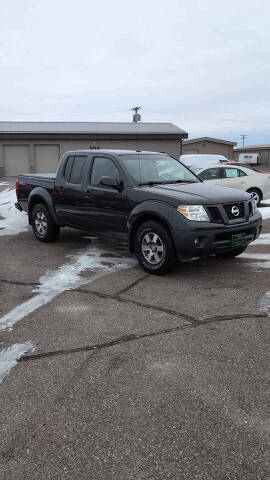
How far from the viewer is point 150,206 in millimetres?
5941

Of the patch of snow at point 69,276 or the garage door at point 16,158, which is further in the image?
the garage door at point 16,158

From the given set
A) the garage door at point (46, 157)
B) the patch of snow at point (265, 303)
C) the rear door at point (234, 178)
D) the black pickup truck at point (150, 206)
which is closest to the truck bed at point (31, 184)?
the black pickup truck at point (150, 206)

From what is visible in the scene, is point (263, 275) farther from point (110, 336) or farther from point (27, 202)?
point (27, 202)

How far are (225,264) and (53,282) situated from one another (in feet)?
8.64

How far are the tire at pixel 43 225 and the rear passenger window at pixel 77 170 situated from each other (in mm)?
1048

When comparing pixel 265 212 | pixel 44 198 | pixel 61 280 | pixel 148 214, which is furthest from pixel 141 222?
pixel 265 212

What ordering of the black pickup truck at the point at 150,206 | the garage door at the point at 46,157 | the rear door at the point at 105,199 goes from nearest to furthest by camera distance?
the black pickup truck at the point at 150,206 → the rear door at the point at 105,199 → the garage door at the point at 46,157

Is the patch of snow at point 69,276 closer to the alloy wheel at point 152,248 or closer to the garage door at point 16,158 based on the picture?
the alloy wheel at point 152,248

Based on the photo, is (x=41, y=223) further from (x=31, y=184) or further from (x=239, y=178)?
(x=239, y=178)

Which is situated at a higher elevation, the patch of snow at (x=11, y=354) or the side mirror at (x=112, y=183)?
the side mirror at (x=112, y=183)

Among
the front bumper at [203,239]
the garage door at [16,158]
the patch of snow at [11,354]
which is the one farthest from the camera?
the garage door at [16,158]

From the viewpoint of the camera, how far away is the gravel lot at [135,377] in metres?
2.44

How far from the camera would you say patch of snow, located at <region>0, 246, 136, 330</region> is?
4.74m

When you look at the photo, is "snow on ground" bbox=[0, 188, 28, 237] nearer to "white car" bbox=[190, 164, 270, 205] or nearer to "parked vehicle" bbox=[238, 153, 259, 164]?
"white car" bbox=[190, 164, 270, 205]
